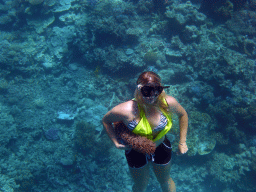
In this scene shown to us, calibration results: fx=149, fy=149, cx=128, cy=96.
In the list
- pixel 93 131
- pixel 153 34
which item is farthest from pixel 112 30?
pixel 93 131

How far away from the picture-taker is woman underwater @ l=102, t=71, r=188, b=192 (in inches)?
69.5

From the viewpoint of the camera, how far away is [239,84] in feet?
21.9

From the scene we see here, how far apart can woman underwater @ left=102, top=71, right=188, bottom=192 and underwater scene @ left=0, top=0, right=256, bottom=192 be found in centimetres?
304

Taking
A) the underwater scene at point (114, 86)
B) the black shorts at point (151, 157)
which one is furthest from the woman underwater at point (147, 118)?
the underwater scene at point (114, 86)

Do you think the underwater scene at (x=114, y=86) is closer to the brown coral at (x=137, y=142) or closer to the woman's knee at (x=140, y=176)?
the woman's knee at (x=140, y=176)

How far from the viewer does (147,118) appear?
1.90 metres

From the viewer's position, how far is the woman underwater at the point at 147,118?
1.76 m

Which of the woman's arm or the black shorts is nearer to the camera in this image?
the woman's arm

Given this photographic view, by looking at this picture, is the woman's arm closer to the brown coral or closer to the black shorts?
the black shorts

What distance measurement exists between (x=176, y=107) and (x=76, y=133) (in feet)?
17.7

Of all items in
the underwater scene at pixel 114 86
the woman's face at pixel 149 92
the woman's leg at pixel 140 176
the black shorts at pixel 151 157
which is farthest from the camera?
the underwater scene at pixel 114 86

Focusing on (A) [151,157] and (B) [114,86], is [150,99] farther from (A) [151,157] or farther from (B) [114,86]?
(B) [114,86]

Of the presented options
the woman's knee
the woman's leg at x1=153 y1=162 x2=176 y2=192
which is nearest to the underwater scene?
the woman's leg at x1=153 y1=162 x2=176 y2=192

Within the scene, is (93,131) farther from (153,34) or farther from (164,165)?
(153,34)
